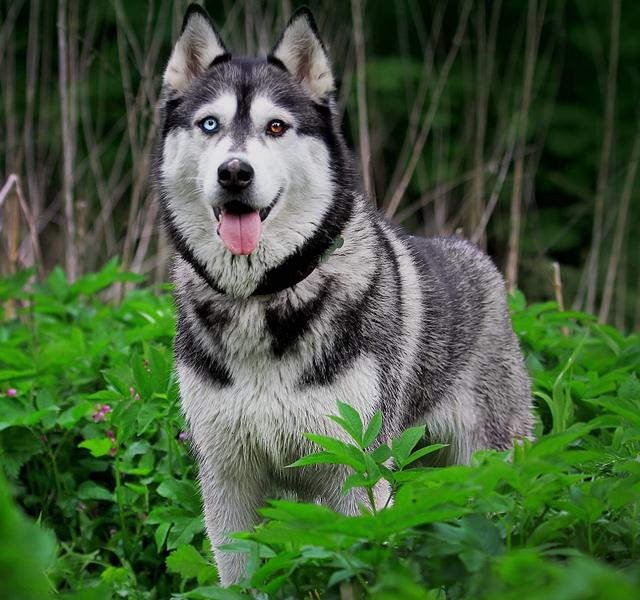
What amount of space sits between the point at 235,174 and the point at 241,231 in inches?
9.0

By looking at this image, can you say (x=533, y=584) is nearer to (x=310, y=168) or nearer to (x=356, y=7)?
(x=310, y=168)

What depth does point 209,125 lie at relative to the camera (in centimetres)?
291

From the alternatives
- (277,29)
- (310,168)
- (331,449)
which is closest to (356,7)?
(277,29)

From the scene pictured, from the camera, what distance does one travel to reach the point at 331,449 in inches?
82.7

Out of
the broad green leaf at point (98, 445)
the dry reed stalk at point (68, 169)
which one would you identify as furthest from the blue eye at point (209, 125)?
the dry reed stalk at point (68, 169)

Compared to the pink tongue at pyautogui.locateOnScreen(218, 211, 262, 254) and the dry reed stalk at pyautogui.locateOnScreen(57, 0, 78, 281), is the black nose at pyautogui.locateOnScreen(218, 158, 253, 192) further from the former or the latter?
the dry reed stalk at pyautogui.locateOnScreen(57, 0, 78, 281)

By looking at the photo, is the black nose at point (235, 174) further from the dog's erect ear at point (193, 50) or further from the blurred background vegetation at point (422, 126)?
the blurred background vegetation at point (422, 126)

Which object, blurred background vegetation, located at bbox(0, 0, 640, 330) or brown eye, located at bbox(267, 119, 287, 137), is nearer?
brown eye, located at bbox(267, 119, 287, 137)

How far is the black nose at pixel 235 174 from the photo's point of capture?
2668mm

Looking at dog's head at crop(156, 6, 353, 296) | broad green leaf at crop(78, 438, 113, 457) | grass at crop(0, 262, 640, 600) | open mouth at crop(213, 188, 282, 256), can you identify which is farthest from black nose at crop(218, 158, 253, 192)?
broad green leaf at crop(78, 438, 113, 457)

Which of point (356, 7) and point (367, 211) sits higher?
point (356, 7)

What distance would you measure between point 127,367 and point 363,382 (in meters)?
1.02

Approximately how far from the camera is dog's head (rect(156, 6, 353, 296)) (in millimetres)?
2799

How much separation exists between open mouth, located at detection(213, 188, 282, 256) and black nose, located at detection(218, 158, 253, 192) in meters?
0.12
